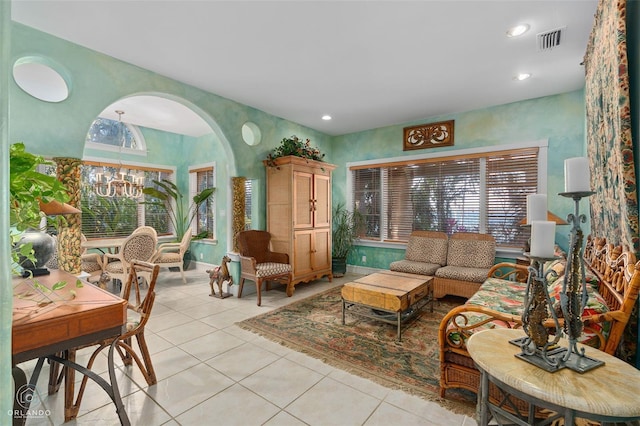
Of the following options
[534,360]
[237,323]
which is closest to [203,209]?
[237,323]

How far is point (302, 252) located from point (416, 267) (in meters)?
1.78

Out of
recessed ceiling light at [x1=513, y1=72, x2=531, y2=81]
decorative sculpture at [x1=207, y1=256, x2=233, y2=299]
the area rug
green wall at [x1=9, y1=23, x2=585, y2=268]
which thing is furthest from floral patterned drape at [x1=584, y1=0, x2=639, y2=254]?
decorative sculpture at [x1=207, y1=256, x2=233, y2=299]

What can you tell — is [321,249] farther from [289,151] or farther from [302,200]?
[289,151]

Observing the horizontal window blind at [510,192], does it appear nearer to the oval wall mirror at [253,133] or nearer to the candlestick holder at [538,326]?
the candlestick holder at [538,326]

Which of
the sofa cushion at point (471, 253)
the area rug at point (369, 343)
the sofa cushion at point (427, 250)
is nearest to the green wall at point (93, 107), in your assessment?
the area rug at point (369, 343)

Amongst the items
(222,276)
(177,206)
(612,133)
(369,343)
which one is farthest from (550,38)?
(177,206)

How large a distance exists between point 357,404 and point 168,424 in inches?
47.3

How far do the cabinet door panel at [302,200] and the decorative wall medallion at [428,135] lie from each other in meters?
1.92

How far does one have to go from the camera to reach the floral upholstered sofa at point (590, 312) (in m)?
1.50

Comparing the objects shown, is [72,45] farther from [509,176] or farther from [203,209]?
[509,176]

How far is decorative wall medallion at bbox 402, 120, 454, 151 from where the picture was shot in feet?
15.9

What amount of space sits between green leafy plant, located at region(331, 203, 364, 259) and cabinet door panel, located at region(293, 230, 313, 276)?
956 millimetres

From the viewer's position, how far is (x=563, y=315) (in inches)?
47.8

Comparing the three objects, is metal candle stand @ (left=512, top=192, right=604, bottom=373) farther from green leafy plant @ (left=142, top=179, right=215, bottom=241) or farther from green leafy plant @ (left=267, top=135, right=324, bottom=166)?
green leafy plant @ (left=142, top=179, right=215, bottom=241)
